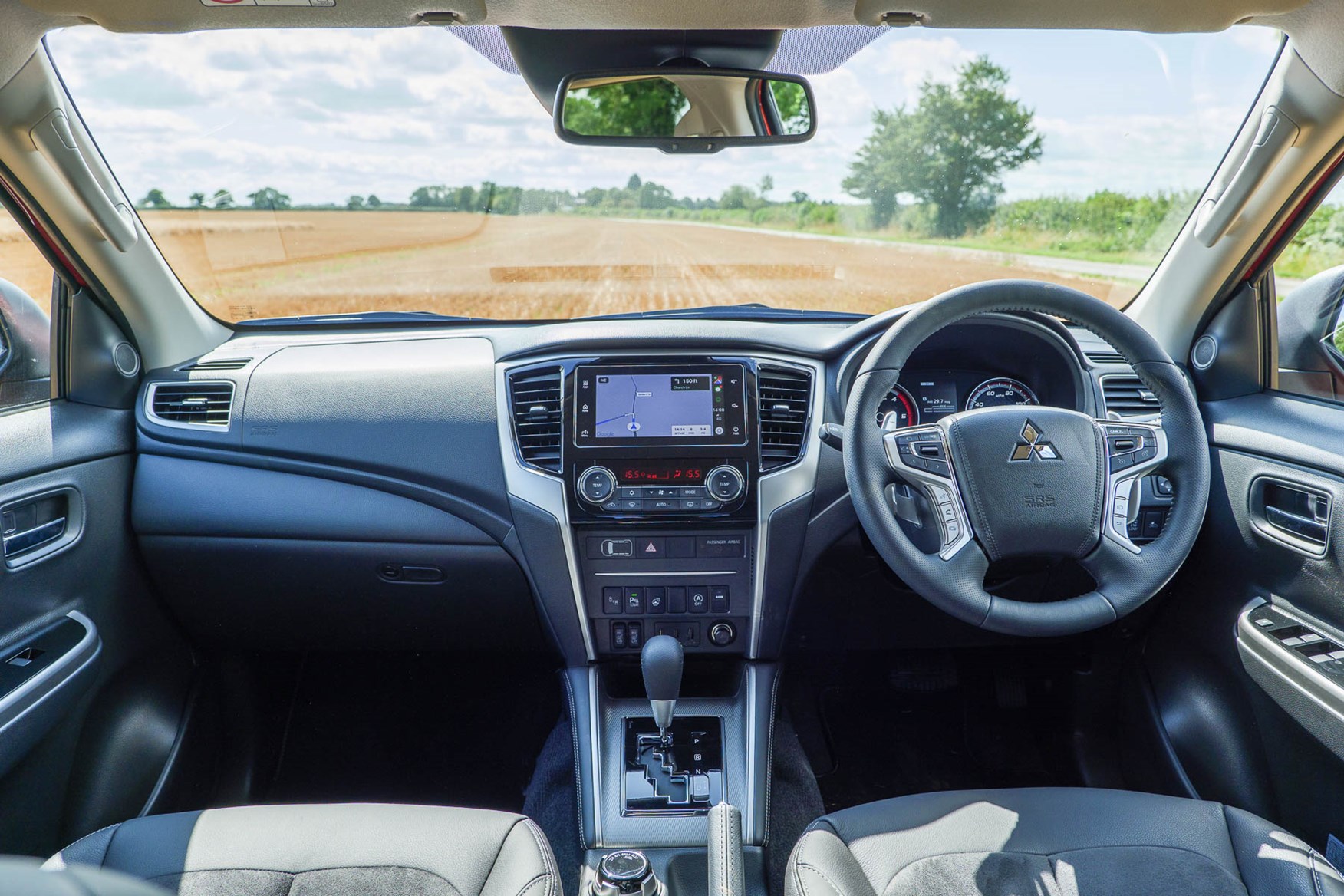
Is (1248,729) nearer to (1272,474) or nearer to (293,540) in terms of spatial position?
(1272,474)

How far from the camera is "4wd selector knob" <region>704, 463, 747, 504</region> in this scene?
8.01ft

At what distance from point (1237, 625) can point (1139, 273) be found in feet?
3.38

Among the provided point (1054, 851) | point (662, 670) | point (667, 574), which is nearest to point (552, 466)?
point (667, 574)

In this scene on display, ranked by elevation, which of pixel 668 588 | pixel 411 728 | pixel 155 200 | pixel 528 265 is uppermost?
pixel 155 200

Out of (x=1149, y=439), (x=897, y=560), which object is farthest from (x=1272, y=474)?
(x=897, y=560)

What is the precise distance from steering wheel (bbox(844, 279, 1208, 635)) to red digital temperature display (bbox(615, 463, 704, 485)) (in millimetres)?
596

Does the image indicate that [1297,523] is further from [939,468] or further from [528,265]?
[528,265]

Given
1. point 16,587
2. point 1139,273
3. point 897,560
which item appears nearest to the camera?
point 897,560

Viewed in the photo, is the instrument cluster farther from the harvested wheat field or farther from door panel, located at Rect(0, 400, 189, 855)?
door panel, located at Rect(0, 400, 189, 855)

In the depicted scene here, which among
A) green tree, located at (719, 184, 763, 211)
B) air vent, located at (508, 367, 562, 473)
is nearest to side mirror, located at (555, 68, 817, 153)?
green tree, located at (719, 184, 763, 211)

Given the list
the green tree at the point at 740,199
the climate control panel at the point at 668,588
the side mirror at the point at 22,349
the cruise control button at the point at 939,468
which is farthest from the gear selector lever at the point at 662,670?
the side mirror at the point at 22,349

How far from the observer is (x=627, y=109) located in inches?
92.4

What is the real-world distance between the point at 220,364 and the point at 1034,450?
84.0 inches

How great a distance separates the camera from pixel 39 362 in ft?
8.21
